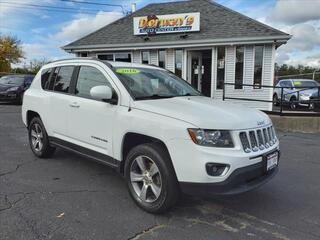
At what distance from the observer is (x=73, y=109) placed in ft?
16.2

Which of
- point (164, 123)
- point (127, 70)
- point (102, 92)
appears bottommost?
point (164, 123)

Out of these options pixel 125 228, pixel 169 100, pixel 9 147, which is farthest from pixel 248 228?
pixel 9 147

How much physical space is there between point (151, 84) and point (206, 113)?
1290 mm

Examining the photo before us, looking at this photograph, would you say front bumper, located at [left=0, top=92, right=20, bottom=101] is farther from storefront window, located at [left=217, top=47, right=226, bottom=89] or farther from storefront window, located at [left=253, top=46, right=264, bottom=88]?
storefront window, located at [left=253, top=46, right=264, bottom=88]

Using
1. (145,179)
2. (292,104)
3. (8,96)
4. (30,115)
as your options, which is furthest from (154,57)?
(145,179)

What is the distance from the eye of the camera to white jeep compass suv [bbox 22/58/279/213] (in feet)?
11.0

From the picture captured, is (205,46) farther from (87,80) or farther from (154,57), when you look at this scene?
(87,80)

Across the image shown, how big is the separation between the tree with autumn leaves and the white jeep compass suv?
1665 inches

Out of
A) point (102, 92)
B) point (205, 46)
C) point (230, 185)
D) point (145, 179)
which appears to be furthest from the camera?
point (205, 46)

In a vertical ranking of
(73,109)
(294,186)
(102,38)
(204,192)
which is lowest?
(294,186)

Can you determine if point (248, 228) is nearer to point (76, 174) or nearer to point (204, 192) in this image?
point (204, 192)

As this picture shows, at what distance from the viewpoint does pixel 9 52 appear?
142 ft

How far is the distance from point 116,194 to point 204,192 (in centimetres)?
152

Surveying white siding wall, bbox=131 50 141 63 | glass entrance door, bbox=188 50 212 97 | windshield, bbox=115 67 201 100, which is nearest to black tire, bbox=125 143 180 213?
windshield, bbox=115 67 201 100
